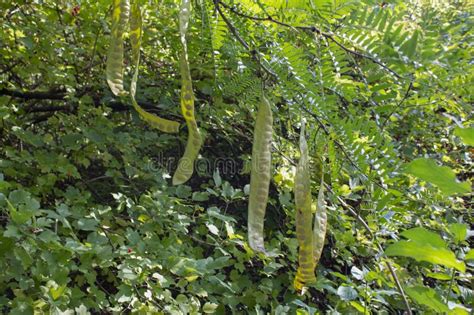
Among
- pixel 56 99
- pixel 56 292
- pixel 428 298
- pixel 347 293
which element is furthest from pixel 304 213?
pixel 56 99

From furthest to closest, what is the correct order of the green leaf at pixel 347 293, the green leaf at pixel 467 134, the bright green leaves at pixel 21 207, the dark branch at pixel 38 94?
the dark branch at pixel 38 94, the green leaf at pixel 347 293, the bright green leaves at pixel 21 207, the green leaf at pixel 467 134

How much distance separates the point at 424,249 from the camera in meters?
0.45

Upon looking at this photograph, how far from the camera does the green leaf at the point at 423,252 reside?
1.49ft

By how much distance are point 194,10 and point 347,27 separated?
1.18ft

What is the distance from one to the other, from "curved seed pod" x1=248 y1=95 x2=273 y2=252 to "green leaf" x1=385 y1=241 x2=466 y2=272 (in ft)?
0.63

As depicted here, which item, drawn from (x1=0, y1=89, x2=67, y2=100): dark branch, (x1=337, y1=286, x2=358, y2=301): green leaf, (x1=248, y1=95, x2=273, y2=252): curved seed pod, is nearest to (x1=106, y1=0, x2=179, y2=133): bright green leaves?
(x1=248, y1=95, x2=273, y2=252): curved seed pod

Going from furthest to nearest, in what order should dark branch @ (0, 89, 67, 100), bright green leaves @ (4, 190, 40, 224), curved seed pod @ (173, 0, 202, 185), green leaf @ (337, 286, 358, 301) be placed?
dark branch @ (0, 89, 67, 100), green leaf @ (337, 286, 358, 301), bright green leaves @ (4, 190, 40, 224), curved seed pod @ (173, 0, 202, 185)

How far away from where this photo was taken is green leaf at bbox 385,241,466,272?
46 cm

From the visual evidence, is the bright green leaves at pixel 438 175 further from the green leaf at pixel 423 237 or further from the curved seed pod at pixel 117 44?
the curved seed pod at pixel 117 44

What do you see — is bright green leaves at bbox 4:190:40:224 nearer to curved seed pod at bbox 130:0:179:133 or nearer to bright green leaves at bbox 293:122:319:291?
curved seed pod at bbox 130:0:179:133

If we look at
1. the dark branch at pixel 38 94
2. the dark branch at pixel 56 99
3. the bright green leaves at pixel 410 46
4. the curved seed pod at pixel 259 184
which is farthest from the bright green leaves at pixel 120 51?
the dark branch at pixel 38 94

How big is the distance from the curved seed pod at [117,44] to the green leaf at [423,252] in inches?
14.7

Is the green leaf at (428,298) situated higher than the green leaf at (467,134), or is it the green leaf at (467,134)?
the green leaf at (467,134)

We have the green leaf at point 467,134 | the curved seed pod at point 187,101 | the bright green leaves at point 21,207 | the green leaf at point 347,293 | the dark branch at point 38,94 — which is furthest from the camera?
the dark branch at point 38,94
